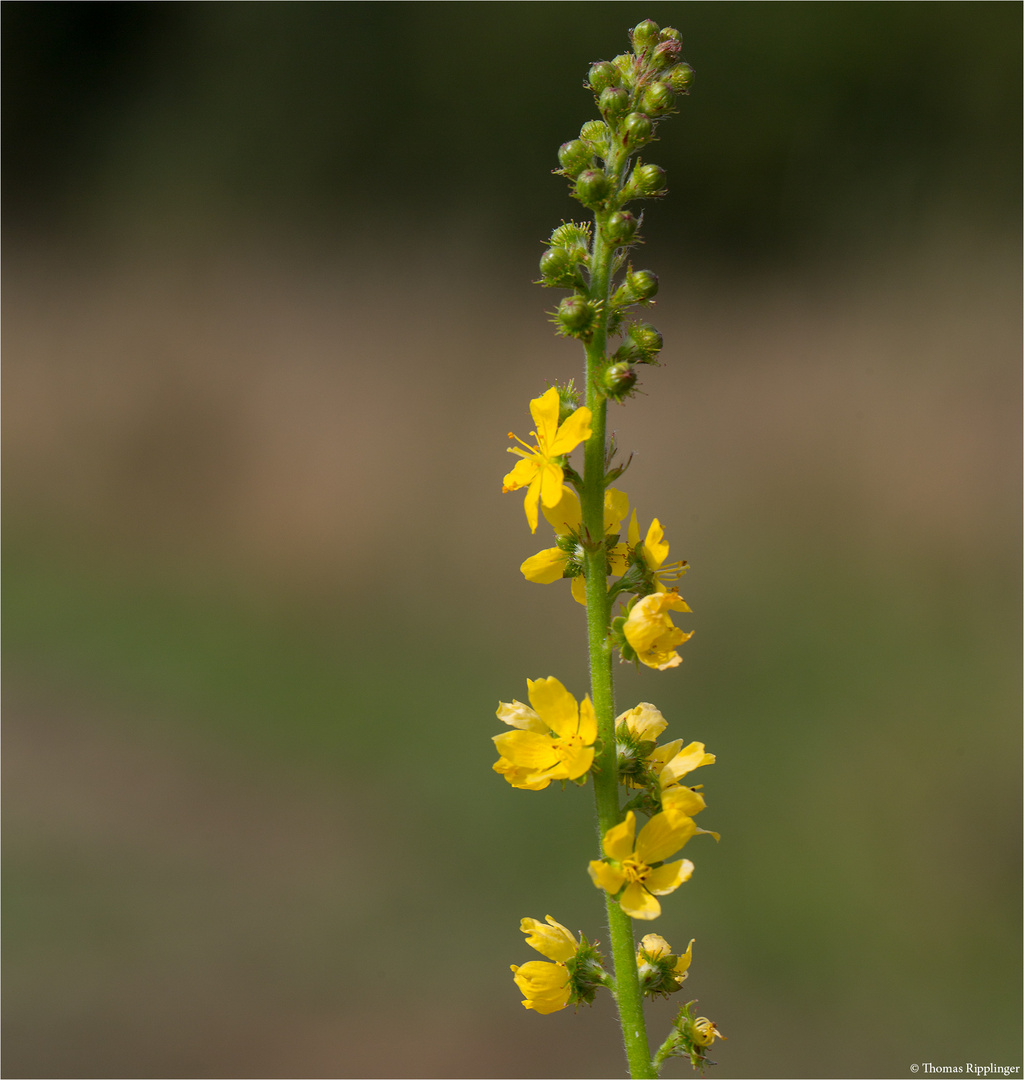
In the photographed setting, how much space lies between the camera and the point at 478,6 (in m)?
9.19

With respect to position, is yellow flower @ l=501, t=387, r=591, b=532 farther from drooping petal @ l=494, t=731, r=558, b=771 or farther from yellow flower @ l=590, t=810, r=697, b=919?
yellow flower @ l=590, t=810, r=697, b=919

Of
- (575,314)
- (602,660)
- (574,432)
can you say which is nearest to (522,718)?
(602,660)

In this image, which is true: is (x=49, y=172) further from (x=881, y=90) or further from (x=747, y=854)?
(x=747, y=854)

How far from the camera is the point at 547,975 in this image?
3.98 feet

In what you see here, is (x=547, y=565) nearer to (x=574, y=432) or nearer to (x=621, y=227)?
(x=574, y=432)

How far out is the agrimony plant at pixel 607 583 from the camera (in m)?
1.10

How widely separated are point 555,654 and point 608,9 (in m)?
6.06

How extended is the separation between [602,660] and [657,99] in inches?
28.8

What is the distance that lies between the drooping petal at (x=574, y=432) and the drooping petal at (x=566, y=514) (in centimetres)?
7

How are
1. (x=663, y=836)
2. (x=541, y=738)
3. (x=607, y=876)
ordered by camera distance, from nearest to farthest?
(x=607, y=876), (x=663, y=836), (x=541, y=738)

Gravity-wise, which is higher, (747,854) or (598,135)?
(598,135)

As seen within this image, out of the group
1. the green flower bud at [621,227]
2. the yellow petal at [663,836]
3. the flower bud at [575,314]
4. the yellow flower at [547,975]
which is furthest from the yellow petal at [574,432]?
the yellow flower at [547,975]

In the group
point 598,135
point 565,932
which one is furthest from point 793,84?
point 565,932

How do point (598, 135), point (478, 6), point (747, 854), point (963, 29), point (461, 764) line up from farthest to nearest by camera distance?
point (478, 6)
point (963, 29)
point (461, 764)
point (747, 854)
point (598, 135)
